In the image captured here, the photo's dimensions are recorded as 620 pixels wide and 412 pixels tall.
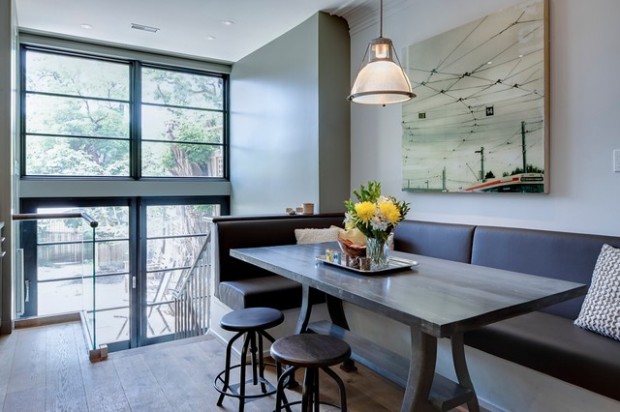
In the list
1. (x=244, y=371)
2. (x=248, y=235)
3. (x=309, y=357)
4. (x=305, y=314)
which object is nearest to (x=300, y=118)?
(x=248, y=235)

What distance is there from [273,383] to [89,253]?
207 centimetres

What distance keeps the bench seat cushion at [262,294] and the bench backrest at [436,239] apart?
0.85 meters

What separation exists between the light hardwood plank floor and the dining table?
45cm

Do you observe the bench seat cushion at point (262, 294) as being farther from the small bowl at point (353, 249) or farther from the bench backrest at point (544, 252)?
the bench backrest at point (544, 252)

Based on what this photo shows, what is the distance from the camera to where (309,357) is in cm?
177

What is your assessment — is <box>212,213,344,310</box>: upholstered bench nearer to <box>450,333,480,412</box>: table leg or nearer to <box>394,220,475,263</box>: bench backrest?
<box>394,220,475,263</box>: bench backrest

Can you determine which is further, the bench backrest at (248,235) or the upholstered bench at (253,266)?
the bench backrest at (248,235)

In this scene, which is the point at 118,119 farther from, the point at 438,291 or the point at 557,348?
Result: the point at 557,348

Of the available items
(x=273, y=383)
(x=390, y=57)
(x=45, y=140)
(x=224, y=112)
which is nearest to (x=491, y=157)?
(x=390, y=57)

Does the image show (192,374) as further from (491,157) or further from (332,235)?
(491,157)

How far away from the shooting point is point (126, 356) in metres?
3.07

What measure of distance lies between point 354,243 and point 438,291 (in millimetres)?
614

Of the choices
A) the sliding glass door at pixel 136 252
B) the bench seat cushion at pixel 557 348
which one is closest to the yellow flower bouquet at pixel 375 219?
the bench seat cushion at pixel 557 348

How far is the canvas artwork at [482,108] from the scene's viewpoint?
2.65 metres
